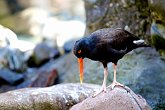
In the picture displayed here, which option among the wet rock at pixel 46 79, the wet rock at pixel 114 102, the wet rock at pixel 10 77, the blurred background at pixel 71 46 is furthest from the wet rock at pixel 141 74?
the wet rock at pixel 10 77

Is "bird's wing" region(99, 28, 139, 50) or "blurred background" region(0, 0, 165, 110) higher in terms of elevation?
"bird's wing" region(99, 28, 139, 50)

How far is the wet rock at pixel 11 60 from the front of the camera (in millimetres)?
10836

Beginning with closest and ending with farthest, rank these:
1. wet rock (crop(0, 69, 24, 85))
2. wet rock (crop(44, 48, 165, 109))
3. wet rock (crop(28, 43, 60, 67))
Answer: wet rock (crop(44, 48, 165, 109)) → wet rock (crop(0, 69, 24, 85)) → wet rock (crop(28, 43, 60, 67))

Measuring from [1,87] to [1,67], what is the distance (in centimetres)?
97

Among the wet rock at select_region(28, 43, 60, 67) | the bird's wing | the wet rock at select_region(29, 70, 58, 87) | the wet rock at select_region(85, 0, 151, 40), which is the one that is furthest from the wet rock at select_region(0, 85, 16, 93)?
the bird's wing

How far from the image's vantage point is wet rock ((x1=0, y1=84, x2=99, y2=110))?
5.53 metres

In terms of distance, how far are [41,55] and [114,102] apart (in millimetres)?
6661

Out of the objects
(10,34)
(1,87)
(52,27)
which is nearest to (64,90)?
(1,87)

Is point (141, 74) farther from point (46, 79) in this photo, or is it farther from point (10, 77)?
point (10, 77)

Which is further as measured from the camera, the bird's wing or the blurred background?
the blurred background

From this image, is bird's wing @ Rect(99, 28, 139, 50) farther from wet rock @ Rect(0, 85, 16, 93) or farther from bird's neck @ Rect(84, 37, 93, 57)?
wet rock @ Rect(0, 85, 16, 93)

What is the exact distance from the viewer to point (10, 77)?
1016 centimetres

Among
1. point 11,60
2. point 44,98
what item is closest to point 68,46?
point 11,60

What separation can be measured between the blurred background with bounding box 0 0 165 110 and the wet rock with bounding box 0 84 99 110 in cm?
140
